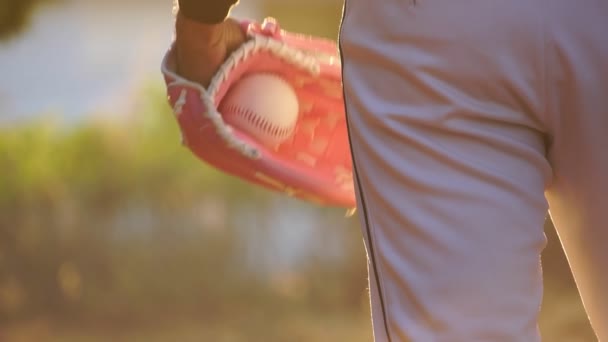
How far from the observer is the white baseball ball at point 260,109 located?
55.4 inches

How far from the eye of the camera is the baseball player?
92 centimetres

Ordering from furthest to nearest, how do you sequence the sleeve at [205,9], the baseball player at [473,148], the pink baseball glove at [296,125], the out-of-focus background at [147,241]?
the out-of-focus background at [147,241]
the pink baseball glove at [296,125]
the sleeve at [205,9]
the baseball player at [473,148]

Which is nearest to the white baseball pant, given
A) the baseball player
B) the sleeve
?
the baseball player

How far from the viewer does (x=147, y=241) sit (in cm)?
337

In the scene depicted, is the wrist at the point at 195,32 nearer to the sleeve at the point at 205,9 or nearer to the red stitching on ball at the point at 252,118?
the sleeve at the point at 205,9

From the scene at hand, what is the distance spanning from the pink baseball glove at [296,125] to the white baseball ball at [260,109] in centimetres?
1

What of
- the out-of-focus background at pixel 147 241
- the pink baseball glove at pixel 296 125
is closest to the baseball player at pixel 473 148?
the pink baseball glove at pixel 296 125

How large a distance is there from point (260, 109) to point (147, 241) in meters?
2.04

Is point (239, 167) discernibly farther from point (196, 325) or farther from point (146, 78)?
point (146, 78)

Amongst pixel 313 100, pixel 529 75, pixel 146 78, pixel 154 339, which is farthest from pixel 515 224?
pixel 146 78

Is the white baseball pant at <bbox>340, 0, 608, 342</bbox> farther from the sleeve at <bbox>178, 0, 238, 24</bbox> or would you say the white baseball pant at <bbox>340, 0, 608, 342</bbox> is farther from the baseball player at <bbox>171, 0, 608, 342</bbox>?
the sleeve at <bbox>178, 0, 238, 24</bbox>

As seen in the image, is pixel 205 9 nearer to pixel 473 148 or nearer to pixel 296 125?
pixel 473 148

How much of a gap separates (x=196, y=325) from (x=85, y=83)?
1.07 metres

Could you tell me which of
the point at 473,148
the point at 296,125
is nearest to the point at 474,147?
the point at 473,148
